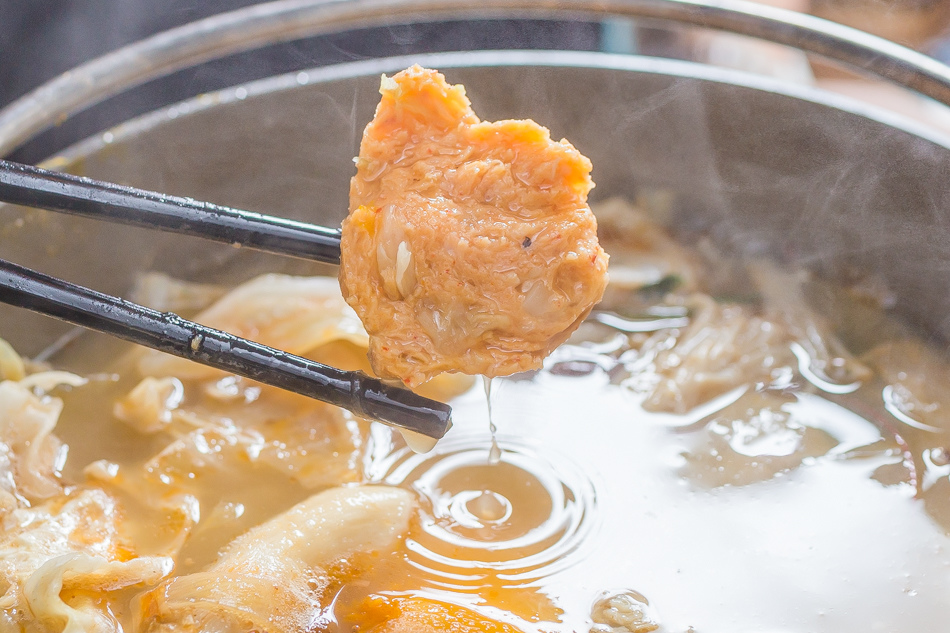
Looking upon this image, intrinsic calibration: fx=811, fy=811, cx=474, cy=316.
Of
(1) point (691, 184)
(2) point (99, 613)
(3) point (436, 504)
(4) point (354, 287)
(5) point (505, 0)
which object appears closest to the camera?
(4) point (354, 287)

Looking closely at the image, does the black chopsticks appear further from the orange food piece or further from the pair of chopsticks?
the orange food piece

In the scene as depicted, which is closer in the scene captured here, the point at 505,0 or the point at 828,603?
the point at 828,603

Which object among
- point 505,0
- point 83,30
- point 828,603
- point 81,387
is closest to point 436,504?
point 828,603

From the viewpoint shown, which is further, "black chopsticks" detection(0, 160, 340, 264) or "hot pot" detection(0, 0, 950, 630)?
Result: "hot pot" detection(0, 0, 950, 630)

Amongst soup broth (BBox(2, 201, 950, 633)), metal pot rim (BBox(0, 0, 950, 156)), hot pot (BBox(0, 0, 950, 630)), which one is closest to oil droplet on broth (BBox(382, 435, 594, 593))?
soup broth (BBox(2, 201, 950, 633))

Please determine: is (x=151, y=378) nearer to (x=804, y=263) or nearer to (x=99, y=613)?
(x=99, y=613)

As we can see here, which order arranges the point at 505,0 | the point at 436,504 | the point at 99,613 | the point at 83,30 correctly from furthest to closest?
the point at 83,30 < the point at 505,0 < the point at 436,504 < the point at 99,613

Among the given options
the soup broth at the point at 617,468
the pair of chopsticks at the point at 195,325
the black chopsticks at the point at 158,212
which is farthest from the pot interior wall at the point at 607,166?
the pair of chopsticks at the point at 195,325
